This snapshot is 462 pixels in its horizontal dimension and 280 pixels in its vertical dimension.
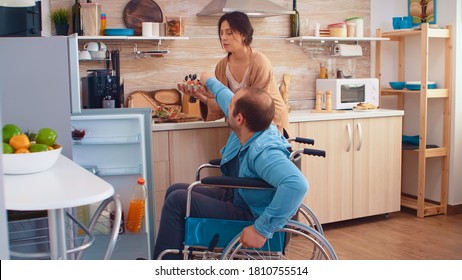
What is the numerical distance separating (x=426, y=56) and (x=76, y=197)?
3.36 m

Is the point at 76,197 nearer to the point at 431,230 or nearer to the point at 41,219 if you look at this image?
the point at 41,219

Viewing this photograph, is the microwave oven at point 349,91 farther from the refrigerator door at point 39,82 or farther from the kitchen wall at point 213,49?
the refrigerator door at point 39,82

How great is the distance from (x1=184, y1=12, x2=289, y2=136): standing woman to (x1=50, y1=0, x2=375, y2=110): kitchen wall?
0.71 metres

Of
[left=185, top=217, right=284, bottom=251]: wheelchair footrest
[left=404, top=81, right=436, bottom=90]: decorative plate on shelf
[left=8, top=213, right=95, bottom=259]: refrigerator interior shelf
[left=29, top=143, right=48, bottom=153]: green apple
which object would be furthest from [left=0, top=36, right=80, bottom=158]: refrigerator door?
[left=404, top=81, right=436, bottom=90]: decorative plate on shelf

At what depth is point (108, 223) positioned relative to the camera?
337cm

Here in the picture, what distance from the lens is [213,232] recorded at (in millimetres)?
2342

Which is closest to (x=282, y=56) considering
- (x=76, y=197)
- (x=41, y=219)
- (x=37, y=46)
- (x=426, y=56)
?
(x=426, y=56)

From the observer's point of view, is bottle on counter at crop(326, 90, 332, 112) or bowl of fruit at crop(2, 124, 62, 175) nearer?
bowl of fruit at crop(2, 124, 62, 175)

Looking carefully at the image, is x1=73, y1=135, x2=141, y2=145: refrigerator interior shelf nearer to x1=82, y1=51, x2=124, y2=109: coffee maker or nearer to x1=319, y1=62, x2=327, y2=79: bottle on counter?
x1=82, y1=51, x2=124, y2=109: coffee maker

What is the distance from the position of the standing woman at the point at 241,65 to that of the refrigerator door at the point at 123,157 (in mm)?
377

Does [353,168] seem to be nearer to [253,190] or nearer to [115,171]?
[115,171]

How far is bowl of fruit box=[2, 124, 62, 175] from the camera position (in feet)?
6.26

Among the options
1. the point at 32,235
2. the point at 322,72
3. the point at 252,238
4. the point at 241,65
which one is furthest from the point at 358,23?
the point at 32,235
